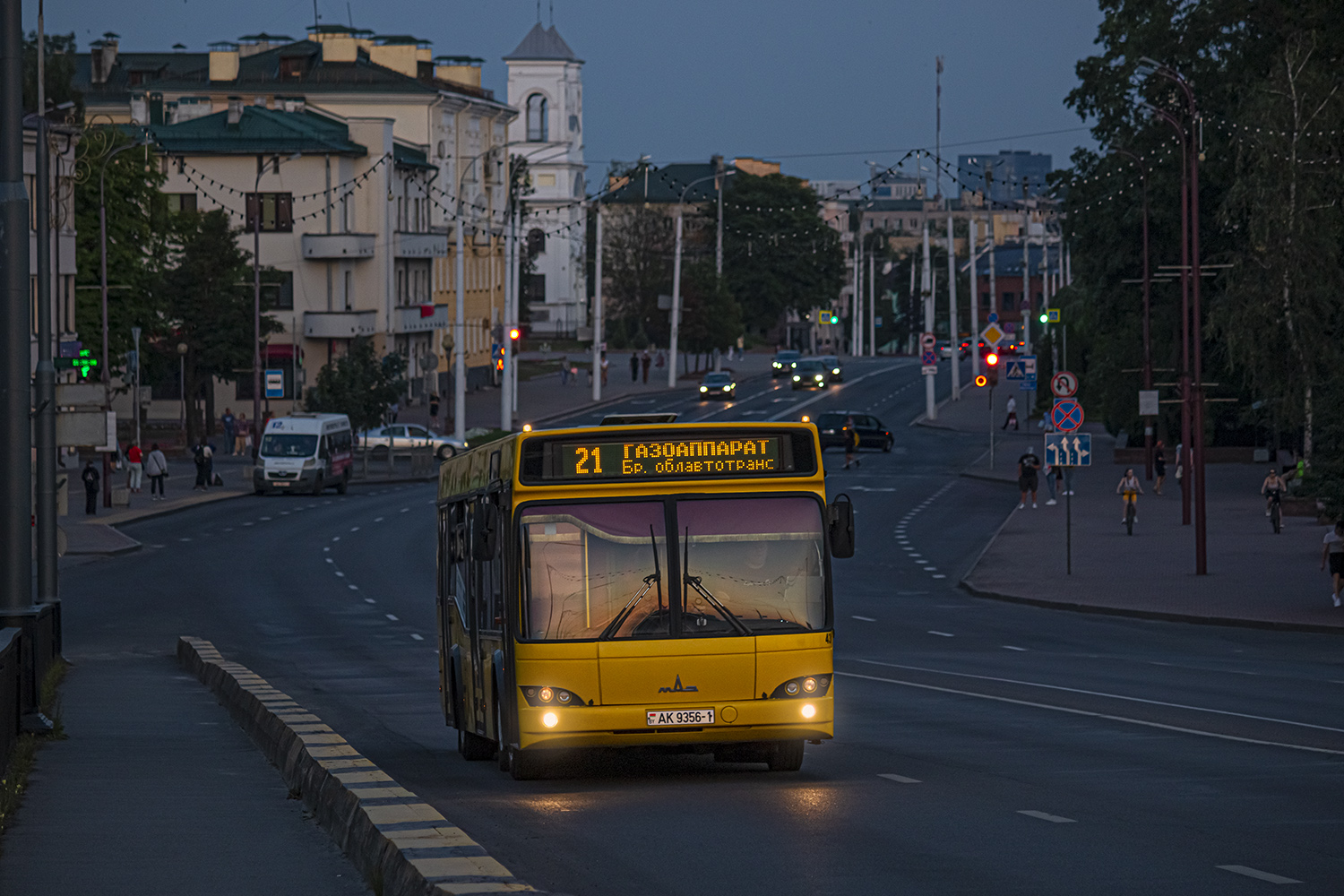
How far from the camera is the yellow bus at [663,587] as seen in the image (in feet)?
43.6

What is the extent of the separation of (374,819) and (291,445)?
54880mm

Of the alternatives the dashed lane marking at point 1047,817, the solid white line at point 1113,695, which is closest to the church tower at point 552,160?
the solid white line at point 1113,695

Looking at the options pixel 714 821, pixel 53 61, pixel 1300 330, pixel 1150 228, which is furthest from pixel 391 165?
pixel 714 821

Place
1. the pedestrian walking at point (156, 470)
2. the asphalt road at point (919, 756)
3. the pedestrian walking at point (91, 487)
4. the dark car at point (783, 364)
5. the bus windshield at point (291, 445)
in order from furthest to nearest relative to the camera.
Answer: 1. the dark car at point (783, 364)
2. the bus windshield at point (291, 445)
3. the pedestrian walking at point (156, 470)
4. the pedestrian walking at point (91, 487)
5. the asphalt road at point (919, 756)

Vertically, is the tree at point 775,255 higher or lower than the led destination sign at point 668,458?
higher

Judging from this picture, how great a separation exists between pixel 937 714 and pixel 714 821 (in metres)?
7.42

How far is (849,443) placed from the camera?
7181cm

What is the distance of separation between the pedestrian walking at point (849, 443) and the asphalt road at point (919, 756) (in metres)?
28.8

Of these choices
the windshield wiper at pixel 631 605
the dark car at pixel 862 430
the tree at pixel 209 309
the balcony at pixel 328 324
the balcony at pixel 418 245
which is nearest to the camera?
the windshield wiper at pixel 631 605

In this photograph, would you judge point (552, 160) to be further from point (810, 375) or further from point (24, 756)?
point (24, 756)

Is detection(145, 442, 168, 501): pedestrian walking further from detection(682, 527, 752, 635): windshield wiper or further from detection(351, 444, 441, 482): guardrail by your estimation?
detection(682, 527, 752, 635): windshield wiper

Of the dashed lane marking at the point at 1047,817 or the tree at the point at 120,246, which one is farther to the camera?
the tree at the point at 120,246

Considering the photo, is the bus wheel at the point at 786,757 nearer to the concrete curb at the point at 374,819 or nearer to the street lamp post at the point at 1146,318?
the concrete curb at the point at 374,819

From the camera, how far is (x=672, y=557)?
530 inches
